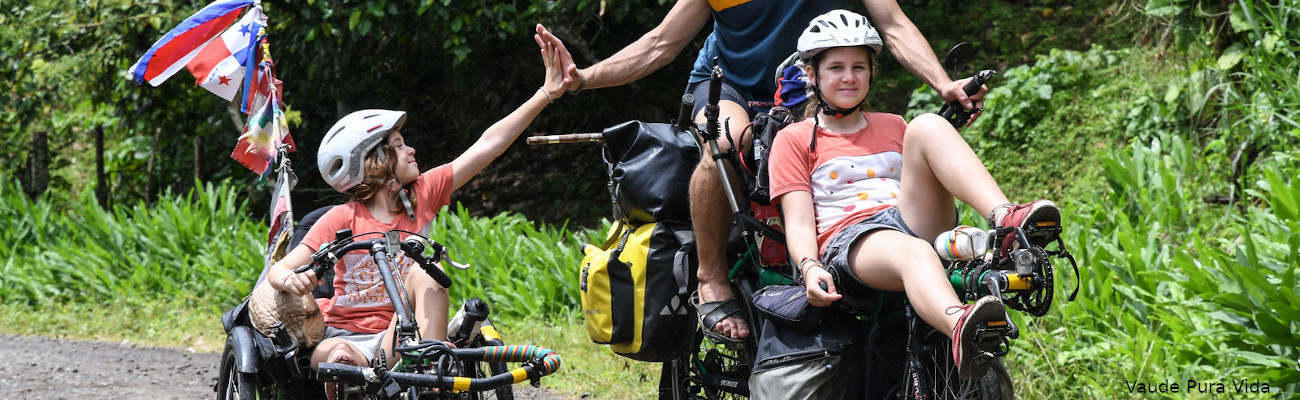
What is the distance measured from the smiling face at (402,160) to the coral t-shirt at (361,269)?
0.28 feet

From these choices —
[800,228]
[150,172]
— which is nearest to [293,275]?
[800,228]

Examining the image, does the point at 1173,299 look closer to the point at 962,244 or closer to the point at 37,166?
the point at 962,244

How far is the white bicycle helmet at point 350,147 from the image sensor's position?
433 centimetres

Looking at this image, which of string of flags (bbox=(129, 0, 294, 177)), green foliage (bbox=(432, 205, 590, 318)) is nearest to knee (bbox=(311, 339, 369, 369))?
string of flags (bbox=(129, 0, 294, 177))

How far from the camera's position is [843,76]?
3.97 m

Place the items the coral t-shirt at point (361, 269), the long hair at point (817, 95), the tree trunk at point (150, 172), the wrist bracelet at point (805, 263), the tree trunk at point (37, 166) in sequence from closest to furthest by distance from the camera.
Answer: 1. the wrist bracelet at point (805, 263)
2. the long hair at point (817, 95)
3. the coral t-shirt at point (361, 269)
4. the tree trunk at point (150, 172)
5. the tree trunk at point (37, 166)

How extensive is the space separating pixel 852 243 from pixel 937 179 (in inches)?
12.3

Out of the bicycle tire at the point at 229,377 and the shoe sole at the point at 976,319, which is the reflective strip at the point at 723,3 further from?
the bicycle tire at the point at 229,377

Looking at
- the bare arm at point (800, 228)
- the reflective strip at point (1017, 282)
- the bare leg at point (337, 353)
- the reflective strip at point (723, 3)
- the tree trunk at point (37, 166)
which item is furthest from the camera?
the tree trunk at point (37, 166)

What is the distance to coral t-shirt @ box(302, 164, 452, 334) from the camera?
4.44 metres

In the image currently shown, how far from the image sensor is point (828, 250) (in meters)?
3.84

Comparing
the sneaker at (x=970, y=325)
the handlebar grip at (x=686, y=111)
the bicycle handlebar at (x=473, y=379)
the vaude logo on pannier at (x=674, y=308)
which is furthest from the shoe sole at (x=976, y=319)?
the vaude logo on pannier at (x=674, y=308)

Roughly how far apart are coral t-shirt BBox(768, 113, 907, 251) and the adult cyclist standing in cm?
31

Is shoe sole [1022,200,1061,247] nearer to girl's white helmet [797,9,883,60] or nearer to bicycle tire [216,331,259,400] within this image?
girl's white helmet [797,9,883,60]
